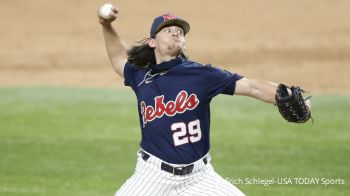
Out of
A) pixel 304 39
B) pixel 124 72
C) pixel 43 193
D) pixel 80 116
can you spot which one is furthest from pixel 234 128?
pixel 304 39

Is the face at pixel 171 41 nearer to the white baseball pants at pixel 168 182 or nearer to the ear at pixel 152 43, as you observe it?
the ear at pixel 152 43

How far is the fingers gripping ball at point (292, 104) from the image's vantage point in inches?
240

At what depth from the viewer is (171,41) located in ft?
21.9

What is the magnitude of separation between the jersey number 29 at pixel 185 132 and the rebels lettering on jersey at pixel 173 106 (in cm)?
11

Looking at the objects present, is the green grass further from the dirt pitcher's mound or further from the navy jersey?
the dirt pitcher's mound

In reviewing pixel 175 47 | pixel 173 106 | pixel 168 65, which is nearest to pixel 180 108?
pixel 173 106

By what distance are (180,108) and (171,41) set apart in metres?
0.58

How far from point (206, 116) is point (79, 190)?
3302 millimetres

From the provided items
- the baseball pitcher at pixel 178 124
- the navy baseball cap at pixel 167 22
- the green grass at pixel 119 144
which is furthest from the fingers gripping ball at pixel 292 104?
the green grass at pixel 119 144

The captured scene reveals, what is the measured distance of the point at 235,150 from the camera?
37.8 feet

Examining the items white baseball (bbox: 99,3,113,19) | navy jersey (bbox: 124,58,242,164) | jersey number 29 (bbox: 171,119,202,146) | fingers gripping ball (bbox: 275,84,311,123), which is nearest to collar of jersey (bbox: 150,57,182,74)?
navy jersey (bbox: 124,58,242,164)

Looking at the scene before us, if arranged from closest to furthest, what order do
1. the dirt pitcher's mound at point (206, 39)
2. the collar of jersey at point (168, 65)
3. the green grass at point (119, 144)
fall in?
the collar of jersey at point (168, 65) < the green grass at point (119, 144) < the dirt pitcher's mound at point (206, 39)

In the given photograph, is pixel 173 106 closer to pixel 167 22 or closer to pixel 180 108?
pixel 180 108

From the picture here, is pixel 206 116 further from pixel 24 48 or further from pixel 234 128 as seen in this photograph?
pixel 24 48
